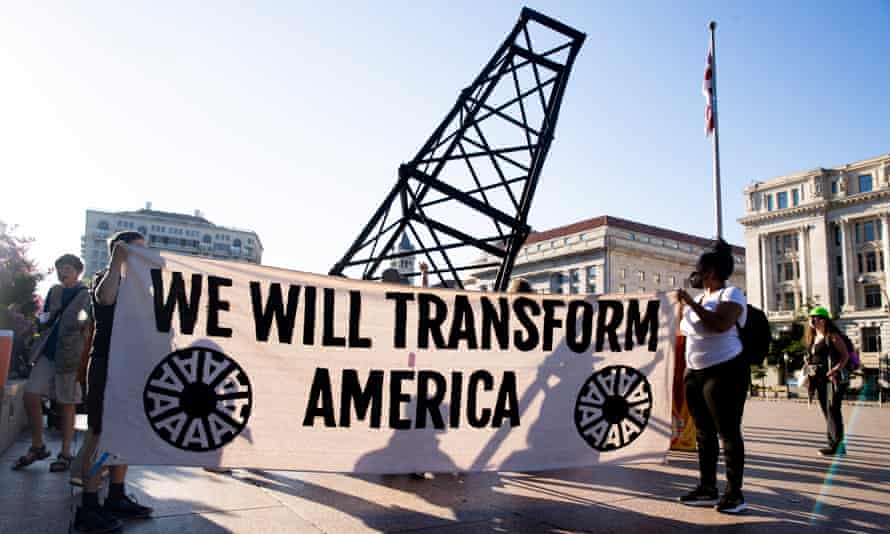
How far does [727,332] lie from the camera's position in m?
4.23

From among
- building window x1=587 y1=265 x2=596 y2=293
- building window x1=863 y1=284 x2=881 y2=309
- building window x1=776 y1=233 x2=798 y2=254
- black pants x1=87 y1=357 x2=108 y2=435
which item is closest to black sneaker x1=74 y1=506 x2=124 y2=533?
black pants x1=87 y1=357 x2=108 y2=435

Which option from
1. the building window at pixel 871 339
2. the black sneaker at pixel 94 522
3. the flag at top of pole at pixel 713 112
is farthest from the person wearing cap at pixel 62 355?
the building window at pixel 871 339

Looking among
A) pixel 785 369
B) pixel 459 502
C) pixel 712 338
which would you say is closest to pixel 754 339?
pixel 712 338

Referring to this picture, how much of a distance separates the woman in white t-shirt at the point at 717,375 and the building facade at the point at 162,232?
131549 millimetres

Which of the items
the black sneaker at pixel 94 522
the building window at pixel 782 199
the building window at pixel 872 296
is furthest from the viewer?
the building window at pixel 782 199

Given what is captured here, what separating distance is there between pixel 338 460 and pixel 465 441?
861 millimetres

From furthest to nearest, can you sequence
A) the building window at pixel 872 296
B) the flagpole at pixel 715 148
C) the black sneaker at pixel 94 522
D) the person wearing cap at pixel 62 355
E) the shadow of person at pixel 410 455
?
the building window at pixel 872 296, the flagpole at pixel 715 148, the person wearing cap at pixel 62 355, the shadow of person at pixel 410 455, the black sneaker at pixel 94 522

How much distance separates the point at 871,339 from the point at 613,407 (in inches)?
2853

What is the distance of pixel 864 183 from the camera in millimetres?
66375

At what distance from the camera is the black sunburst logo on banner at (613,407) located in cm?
453

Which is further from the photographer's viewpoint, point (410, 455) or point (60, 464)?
point (60, 464)

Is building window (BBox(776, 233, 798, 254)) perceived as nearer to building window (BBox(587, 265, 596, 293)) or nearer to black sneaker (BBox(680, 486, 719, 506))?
building window (BBox(587, 265, 596, 293))

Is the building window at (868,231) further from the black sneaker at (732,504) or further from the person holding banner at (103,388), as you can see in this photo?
the person holding banner at (103,388)

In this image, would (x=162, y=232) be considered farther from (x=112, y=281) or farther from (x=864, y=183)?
(x=112, y=281)
